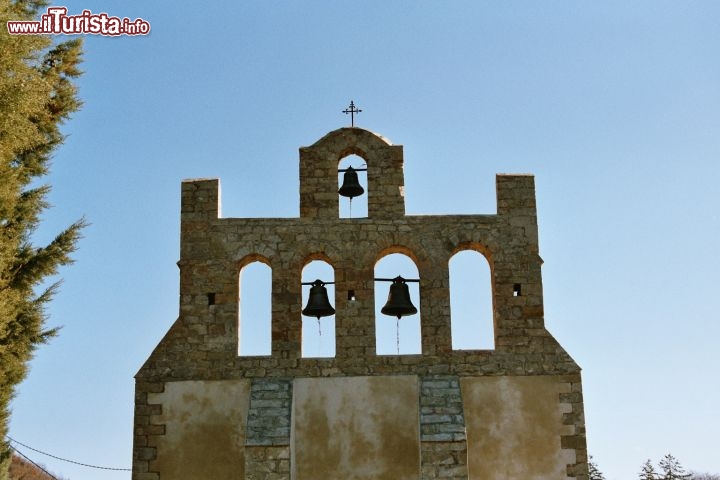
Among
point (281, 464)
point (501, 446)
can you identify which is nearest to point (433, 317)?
point (501, 446)

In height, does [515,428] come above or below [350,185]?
below

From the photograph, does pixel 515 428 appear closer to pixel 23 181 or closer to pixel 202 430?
pixel 202 430

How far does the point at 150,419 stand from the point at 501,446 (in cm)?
464

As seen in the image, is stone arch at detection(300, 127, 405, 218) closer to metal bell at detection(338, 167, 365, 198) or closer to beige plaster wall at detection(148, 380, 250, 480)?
metal bell at detection(338, 167, 365, 198)

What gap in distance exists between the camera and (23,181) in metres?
14.9

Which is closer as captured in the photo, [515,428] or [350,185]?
[515,428]

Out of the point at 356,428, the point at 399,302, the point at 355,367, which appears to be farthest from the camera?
the point at 399,302

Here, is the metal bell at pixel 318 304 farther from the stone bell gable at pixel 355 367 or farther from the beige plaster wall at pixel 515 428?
the beige plaster wall at pixel 515 428

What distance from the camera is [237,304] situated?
1372 centimetres

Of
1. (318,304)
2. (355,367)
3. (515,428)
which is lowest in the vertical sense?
(515,428)

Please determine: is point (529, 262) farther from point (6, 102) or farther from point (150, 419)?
point (6, 102)

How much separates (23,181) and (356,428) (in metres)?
6.23

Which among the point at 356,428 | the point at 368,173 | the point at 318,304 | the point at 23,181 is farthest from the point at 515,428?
the point at 23,181

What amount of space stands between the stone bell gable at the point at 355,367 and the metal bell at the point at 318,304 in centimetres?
24
